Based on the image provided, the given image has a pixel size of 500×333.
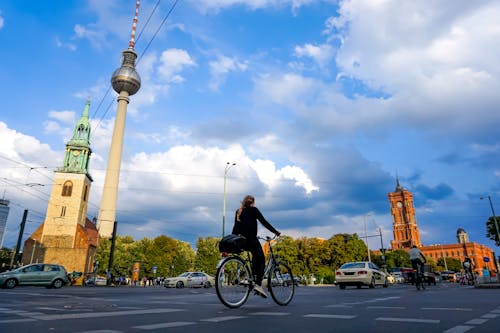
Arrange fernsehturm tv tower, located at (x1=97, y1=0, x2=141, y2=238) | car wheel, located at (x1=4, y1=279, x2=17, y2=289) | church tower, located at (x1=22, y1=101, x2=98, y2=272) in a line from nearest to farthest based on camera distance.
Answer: car wheel, located at (x1=4, y1=279, x2=17, y2=289)
fernsehturm tv tower, located at (x1=97, y1=0, x2=141, y2=238)
church tower, located at (x1=22, y1=101, x2=98, y2=272)

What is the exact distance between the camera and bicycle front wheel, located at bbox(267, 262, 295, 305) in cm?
667

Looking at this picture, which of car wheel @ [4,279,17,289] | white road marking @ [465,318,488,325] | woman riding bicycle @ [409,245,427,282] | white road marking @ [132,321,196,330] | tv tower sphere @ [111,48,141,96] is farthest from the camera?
tv tower sphere @ [111,48,141,96]

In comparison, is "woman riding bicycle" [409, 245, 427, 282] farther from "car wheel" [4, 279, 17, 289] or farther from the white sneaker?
"car wheel" [4, 279, 17, 289]

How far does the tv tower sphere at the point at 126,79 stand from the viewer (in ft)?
276

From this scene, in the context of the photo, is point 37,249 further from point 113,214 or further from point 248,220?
point 248,220

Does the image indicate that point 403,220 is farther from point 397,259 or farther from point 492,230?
point 492,230

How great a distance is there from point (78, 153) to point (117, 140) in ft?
36.7

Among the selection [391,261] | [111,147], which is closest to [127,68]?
[111,147]

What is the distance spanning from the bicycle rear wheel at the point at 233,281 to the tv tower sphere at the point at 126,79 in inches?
3373

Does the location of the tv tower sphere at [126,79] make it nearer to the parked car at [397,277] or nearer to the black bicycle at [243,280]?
the parked car at [397,277]

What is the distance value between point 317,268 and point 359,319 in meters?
65.5

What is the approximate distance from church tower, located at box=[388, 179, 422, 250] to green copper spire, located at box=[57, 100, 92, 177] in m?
118

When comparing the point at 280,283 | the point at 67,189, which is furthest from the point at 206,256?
the point at 280,283

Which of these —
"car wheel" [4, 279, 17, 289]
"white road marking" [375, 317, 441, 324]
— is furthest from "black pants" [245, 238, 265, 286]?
"car wheel" [4, 279, 17, 289]
